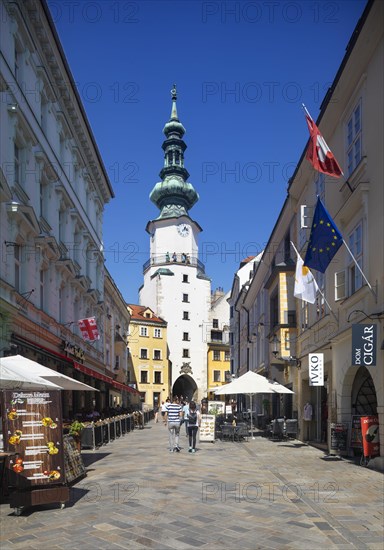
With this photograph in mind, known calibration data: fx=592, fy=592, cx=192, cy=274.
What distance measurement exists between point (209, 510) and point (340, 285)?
9800 millimetres

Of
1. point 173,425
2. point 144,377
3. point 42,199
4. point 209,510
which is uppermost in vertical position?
point 42,199

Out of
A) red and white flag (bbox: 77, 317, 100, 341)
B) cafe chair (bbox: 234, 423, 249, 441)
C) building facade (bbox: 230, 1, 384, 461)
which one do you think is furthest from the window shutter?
red and white flag (bbox: 77, 317, 100, 341)

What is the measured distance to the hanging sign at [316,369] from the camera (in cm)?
1847

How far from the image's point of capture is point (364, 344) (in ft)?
44.4

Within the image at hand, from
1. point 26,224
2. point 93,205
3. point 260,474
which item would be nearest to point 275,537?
point 260,474

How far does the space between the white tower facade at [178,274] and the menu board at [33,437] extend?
67.6 metres

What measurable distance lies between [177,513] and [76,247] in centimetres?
2296

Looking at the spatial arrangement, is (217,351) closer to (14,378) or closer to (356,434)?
(356,434)

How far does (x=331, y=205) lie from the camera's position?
1853 centimetres

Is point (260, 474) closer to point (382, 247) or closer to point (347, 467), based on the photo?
point (347, 467)

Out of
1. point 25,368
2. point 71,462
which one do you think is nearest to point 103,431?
point 71,462

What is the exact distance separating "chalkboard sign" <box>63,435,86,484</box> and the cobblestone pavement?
0.79 feet

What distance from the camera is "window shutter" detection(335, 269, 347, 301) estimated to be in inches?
671

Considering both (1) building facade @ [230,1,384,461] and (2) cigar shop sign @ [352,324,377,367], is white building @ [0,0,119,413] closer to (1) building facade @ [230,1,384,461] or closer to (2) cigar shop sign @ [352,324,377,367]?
(1) building facade @ [230,1,384,461]
